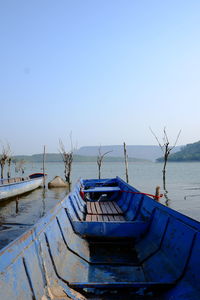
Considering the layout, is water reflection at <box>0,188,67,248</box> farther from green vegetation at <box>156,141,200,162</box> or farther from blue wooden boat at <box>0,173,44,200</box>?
green vegetation at <box>156,141,200,162</box>

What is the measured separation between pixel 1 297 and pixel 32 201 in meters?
16.2

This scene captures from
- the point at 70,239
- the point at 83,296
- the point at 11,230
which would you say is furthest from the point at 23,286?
the point at 11,230

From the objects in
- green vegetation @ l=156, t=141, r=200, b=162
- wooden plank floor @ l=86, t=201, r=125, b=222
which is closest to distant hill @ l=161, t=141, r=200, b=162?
green vegetation @ l=156, t=141, r=200, b=162

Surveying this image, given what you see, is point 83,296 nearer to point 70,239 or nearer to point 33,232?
point 33,232

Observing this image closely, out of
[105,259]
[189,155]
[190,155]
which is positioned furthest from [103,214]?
[189,155]

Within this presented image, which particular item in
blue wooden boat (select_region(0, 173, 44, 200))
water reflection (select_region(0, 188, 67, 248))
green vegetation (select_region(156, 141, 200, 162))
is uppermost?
green vegetation (select_region(156, 141, 200, 162))

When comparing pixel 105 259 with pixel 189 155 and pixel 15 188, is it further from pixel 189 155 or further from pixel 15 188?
pixel 189 155

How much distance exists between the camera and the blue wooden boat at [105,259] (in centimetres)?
308

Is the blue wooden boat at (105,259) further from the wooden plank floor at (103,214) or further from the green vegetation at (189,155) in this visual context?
the green vegetation at (189,155)

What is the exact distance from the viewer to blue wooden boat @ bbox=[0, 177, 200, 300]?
3078 millimetres

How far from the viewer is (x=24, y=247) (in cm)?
317

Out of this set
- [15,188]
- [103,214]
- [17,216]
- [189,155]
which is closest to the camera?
[103,214]

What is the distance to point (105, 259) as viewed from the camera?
5.41 metres

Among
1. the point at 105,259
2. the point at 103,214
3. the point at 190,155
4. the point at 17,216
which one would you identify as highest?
the point at 190,155
